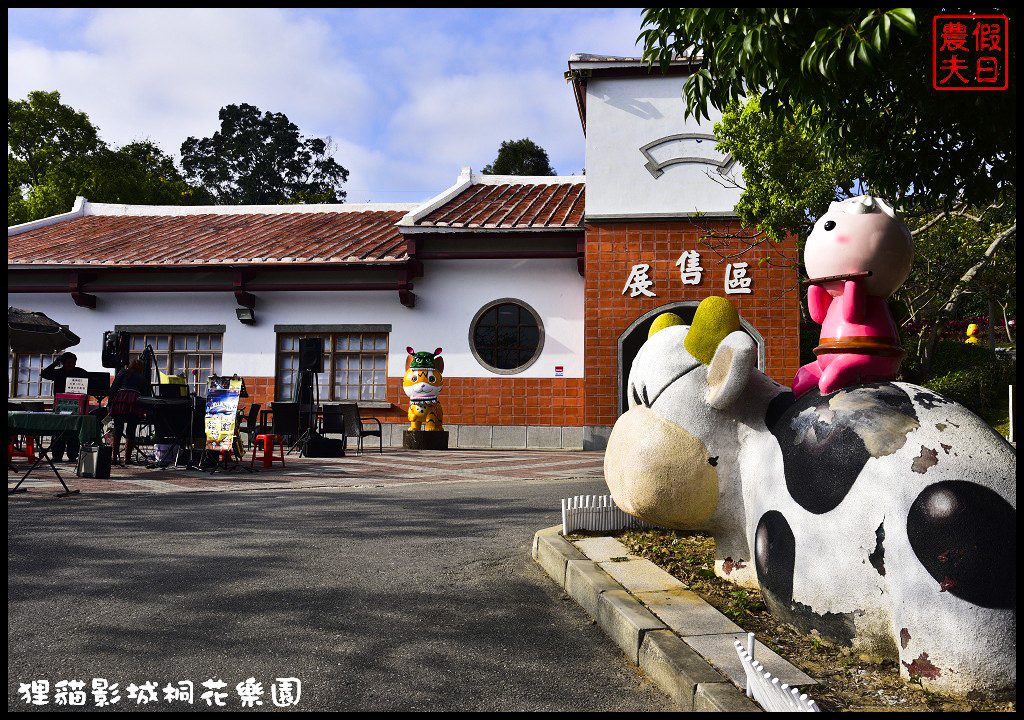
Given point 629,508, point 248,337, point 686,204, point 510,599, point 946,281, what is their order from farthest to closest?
point 248,337 → point 686,204 → point 946,281 → point 510,599 → point 629,508

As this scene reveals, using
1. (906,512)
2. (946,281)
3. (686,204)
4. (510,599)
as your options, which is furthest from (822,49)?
(686,204)

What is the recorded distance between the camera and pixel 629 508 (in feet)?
13.4

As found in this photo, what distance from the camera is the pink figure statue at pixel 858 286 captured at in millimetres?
3596

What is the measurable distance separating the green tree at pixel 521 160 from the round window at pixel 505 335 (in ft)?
68.9

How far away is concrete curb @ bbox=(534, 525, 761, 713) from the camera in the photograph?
2.97m

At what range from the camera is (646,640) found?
3604mm

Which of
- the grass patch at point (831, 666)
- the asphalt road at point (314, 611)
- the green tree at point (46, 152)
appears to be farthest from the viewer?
the green tree at point (46, 152)

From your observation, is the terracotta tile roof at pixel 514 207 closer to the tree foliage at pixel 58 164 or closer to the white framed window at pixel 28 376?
the white framed window at pixel 28 376

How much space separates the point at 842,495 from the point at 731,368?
2.65 ft

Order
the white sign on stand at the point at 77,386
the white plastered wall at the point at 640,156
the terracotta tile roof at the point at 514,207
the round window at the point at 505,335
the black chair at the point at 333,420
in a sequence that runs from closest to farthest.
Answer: the white sign on stand at the point at 77,386 < the black chair at the point at 333,420 < the white plastered wall at the point at 640,156 < the terracotta tile roof at the point at 514,207 < the round window at the point at 505,335

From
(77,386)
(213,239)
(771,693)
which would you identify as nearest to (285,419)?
(77,386)

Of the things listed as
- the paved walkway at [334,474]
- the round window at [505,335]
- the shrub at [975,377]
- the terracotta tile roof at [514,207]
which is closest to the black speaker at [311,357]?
the paved walkway at [334,474]

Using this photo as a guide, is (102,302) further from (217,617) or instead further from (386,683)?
(386,683)

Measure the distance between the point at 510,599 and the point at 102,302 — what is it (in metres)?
17.1
